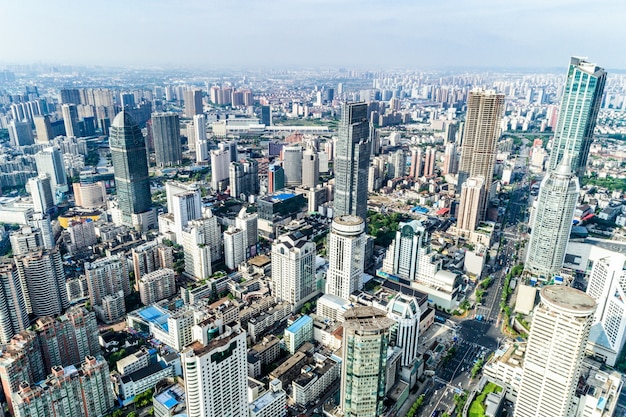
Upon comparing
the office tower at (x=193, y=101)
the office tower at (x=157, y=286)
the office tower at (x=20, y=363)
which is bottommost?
the office tower at (x=157, y=286)

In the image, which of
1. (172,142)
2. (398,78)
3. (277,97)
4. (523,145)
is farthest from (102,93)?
(398,78)

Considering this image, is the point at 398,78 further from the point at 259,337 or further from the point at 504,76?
the point at 259,337

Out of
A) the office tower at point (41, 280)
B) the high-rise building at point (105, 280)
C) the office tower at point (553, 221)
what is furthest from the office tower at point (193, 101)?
the office tower at point (553, 221)

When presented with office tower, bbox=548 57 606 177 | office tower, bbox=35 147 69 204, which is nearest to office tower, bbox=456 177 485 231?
office tower, bbox=548 57 606 177

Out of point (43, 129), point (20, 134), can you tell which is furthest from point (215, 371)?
point (20, 134)

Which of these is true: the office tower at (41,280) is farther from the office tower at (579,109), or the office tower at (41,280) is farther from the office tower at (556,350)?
the office tower at (579,109)

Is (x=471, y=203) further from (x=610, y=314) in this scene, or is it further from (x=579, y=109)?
(x=610, y=314)

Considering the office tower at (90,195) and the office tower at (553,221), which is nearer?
the office tower at (553,221)

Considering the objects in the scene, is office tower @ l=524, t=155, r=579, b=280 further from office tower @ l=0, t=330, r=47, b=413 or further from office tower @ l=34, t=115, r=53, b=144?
office tower @ l=34, t=115, r=53, b=144
